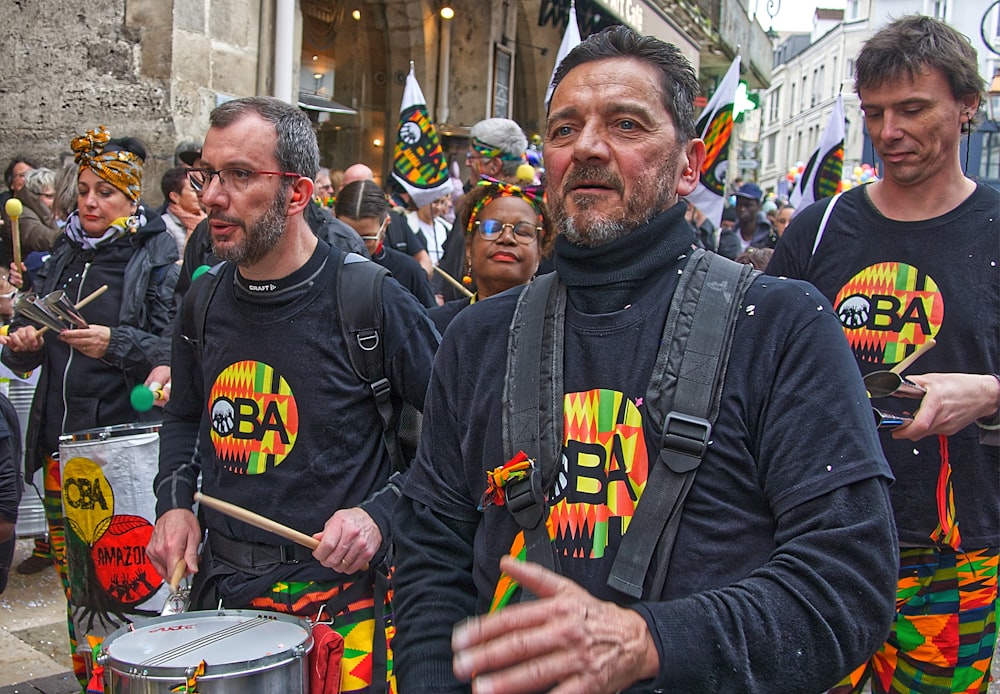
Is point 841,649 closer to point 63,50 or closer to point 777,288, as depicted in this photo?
point 777,288

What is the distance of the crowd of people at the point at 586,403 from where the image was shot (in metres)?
1.48

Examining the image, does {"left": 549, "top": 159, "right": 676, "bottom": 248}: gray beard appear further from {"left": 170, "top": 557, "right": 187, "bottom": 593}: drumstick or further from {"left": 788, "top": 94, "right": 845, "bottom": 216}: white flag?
{"left": 788, "top": 94, "right": 845, "bottom": 216}: white flag

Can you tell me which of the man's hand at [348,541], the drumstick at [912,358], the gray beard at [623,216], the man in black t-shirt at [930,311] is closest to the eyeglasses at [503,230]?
the man in black t-shirt at [930,311]

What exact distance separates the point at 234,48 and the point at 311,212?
386cm

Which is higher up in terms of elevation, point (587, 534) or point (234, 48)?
point (234, 48)

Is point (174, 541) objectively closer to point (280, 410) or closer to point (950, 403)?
A: point (280, 410)

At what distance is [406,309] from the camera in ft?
9.54

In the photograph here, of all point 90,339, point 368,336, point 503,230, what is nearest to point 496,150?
point 503,230

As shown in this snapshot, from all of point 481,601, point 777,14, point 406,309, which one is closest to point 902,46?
point 406,309

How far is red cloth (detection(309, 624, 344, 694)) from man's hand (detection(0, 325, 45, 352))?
107 inches

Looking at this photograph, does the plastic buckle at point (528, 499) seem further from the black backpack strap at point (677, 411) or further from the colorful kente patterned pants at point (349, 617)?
the colorful kente patterned pants at point (349, 617)

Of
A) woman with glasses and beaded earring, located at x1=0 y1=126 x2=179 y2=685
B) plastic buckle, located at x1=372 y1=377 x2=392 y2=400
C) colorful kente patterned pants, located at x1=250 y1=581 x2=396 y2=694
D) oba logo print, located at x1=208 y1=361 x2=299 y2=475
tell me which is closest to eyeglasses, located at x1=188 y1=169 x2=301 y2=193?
oba logo print, located at x1=208 y1=361 x2=299 y2=475

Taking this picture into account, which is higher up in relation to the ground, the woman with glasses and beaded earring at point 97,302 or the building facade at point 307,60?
the building facade at point 307,60

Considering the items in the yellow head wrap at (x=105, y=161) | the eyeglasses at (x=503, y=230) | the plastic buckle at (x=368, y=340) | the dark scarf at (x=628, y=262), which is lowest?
the plastic buckle at (x=368, y=340)
